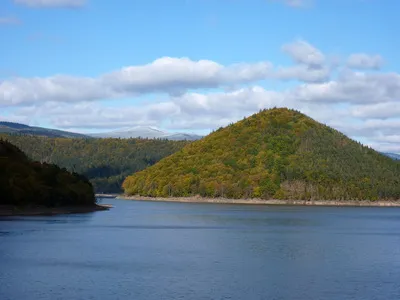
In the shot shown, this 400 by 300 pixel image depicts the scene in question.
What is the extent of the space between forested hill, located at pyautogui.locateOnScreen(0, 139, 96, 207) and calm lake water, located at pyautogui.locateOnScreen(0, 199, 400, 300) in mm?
31413

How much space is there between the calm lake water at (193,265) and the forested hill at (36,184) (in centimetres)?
3141

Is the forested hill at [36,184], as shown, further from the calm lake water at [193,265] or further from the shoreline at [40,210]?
the calm lake water at [193,265]

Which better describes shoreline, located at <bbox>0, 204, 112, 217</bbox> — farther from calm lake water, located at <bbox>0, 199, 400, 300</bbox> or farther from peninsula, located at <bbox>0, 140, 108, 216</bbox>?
calm lake water, located at <bbox>0, 199, 400, 300</bbox>

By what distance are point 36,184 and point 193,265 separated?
84375 mm

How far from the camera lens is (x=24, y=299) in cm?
4500

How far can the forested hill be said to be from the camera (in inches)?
5320

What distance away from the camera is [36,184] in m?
142

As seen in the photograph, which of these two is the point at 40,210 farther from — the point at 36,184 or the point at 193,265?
the point at 193,265

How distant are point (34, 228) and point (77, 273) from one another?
49841mm

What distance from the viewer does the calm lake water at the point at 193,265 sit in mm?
49375

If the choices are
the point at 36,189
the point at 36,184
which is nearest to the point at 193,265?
the point at 36,189

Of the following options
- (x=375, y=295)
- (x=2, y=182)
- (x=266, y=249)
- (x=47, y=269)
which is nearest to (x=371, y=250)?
(x=266, y=249)

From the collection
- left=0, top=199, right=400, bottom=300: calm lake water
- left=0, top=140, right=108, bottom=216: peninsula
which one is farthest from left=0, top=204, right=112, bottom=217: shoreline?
left=0, top=199, right=400, bottom=300: calm lake water

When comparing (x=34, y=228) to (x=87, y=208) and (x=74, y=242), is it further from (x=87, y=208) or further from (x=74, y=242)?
(x=87, y=208)
